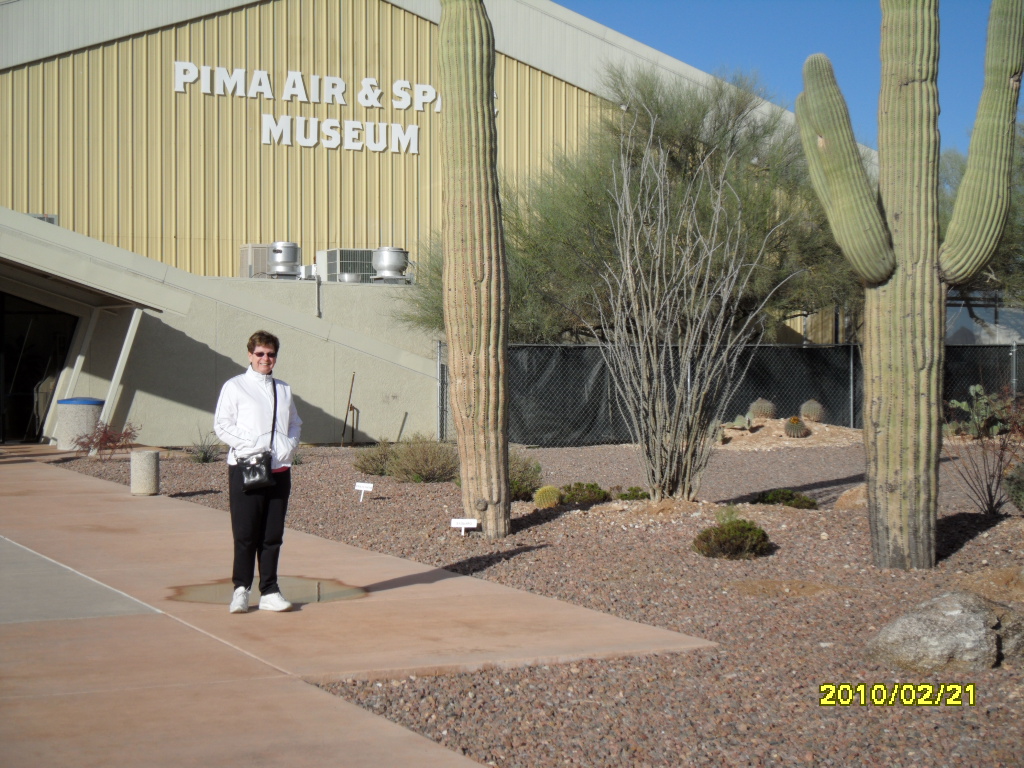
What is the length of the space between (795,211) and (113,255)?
43.6ft

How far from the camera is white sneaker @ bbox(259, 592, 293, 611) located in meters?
6.86

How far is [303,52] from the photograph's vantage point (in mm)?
27125

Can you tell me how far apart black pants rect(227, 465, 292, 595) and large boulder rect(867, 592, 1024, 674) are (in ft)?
11.5

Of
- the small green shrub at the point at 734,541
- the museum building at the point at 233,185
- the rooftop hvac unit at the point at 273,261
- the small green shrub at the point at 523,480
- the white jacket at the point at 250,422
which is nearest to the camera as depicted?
the white jacket at the point at 250,422

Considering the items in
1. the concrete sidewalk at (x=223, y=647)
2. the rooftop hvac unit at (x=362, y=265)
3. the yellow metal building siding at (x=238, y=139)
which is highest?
the yellow metal building siding at (x=238, y=139)

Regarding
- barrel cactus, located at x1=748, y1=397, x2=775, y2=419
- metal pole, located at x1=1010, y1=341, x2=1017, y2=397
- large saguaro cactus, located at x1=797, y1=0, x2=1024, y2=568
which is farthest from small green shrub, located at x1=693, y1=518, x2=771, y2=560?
metal pole, located at x1=1010, y1=341, x2=1017, y2=397

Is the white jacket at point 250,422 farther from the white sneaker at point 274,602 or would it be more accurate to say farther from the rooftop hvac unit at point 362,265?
the rooftop hvac unit at point 362,265

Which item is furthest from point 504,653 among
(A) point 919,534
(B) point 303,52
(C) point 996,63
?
(B) point 303,52

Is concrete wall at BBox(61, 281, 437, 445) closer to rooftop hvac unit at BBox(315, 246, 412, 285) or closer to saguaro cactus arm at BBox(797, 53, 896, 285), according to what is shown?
rooftop hvac unit at BBox(315, 246, 412, 285)

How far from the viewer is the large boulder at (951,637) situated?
5574 mm

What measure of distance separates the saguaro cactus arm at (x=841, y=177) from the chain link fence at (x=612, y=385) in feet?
39.8

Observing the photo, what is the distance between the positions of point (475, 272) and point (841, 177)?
125 inches

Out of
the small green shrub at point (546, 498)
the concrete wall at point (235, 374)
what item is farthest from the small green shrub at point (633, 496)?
the concrete wall at point (235, 374)

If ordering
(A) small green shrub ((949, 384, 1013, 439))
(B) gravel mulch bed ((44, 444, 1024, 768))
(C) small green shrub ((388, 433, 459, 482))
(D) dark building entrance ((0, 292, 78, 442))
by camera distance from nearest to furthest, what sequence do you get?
(B) gravel mulch bed ((44, 444, 1024, 768))
(C) small green shrub ((388, 433, 459, 482))
(A) small green shrub ((949, 384, 1013, 439))
(D) dark building entrance ((0, 292, 78, 442))
